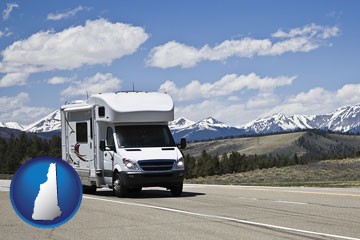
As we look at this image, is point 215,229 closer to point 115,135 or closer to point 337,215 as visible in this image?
point 337,215

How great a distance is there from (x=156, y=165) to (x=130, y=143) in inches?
48.7

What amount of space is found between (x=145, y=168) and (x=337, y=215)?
7240mm

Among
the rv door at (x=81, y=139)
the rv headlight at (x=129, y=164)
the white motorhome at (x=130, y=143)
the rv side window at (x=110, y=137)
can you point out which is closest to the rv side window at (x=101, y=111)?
the white motorhome at (x=130, y=143)

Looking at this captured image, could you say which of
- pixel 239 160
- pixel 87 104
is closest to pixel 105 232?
pixel 87 104

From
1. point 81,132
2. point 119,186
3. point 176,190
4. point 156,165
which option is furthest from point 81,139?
point 176,190

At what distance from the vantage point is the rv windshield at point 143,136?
18.8 meters

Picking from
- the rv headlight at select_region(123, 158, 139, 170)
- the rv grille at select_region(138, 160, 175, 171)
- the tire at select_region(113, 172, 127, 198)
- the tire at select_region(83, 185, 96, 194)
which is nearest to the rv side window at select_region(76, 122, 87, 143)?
the tire at select_region(83, 185, 96, 194)

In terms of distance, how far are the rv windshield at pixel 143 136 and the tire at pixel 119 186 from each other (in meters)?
1.01

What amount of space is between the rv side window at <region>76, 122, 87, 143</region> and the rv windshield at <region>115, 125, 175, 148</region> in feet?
6.84

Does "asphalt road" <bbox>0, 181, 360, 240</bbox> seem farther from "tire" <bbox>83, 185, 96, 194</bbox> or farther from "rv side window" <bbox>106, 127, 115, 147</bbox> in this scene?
"tire" <bbox>83, 185, 96, 194</bbox>

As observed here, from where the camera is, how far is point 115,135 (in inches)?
745

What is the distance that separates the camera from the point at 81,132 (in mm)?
21000

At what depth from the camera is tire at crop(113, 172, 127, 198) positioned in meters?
18.4

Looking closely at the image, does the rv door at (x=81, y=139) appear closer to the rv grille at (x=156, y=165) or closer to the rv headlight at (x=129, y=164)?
the rv headlight at (x=129, y=164)
